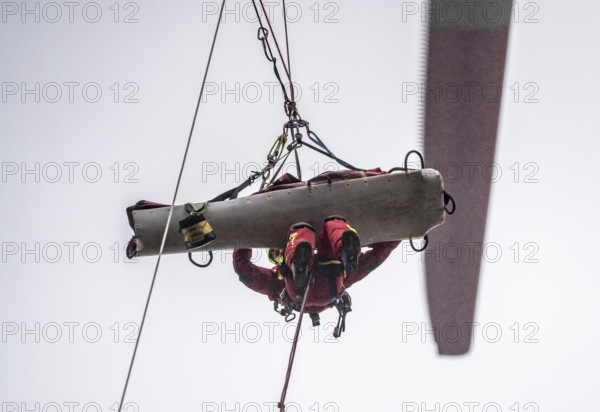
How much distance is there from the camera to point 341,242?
15.1 feet


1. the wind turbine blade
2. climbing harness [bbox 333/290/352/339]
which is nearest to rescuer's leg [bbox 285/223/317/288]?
climbing harness [bbox 333/290/352/339]

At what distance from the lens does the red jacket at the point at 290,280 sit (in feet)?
16.6

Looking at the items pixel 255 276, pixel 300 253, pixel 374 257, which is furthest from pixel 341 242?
pixel 255 276

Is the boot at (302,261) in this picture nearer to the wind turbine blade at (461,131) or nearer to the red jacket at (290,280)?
the red jacket at (290,280)

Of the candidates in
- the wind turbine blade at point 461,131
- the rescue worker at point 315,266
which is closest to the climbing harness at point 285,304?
the rescue worker at point 315,266

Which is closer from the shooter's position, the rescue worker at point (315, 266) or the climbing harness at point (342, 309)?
the rescue worker at point (315, 266)

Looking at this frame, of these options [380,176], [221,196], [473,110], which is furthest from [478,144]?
[221,196]

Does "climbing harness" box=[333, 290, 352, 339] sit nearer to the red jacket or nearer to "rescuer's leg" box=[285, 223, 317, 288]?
the red jacket

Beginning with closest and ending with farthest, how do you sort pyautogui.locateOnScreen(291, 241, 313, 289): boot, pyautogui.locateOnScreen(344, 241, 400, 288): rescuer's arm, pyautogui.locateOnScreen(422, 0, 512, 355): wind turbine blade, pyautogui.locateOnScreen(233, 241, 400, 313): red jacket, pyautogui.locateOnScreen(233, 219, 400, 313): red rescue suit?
pyautogui.locateOnScreen(291, 241, 313, 289): boot < pyautogui.locateOnScreen(233, 219, 400, 313): red rescue suit < pyautogui.locateOnScreen(233, 241, 400, 313): red jacket < pyautogui.locateOnScreen(344, 241, 400, 288): rescuer's arm < pyautogui.locateOnScreen(422, 0, 512, 355): wind turbine blade

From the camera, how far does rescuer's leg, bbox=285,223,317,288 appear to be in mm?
4582

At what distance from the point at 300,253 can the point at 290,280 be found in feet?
1.68

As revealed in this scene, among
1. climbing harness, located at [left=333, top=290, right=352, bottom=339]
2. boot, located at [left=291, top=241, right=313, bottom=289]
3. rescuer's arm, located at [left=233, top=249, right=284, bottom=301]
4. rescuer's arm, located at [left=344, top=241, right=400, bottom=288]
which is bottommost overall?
climbing harness, located at [left=333, top=290, right=352, bottom=339]

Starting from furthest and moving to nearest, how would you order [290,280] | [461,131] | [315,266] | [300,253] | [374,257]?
[461,131] < [374,257] < [290,280] < [315,266] < [300,253]

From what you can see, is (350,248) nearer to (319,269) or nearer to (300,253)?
(300,253)
